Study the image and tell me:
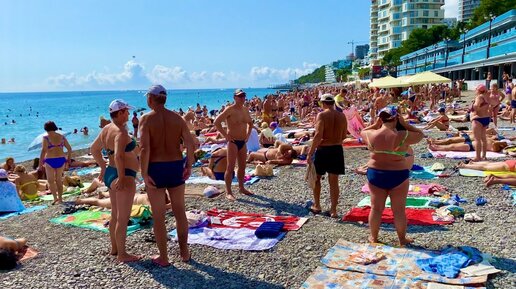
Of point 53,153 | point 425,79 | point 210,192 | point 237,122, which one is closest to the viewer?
point 237,122

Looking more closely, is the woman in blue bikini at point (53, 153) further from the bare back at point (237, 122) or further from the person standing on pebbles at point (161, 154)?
the person standing on pebbles at point (161, 154)

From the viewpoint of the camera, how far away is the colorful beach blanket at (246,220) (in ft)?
18.7

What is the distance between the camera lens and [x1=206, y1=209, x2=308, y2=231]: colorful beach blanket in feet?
18.7

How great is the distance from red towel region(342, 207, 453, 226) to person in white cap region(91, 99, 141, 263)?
8.97 ft

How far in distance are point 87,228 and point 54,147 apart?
225cm

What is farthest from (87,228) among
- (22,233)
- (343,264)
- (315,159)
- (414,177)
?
(414,177)

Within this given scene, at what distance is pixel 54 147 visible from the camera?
7695mm

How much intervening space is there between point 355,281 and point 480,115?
601 cm

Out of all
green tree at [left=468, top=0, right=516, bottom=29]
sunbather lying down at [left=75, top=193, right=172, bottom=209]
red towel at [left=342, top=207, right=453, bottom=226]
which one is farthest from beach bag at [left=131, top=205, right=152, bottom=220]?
green tree at [left=468, top=0, right=516, bottom=29]

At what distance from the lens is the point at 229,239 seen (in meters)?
5.26

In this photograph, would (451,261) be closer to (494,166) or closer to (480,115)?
(494,166)

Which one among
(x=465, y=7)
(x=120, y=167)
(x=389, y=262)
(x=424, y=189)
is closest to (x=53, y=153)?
(x=120, y=167)

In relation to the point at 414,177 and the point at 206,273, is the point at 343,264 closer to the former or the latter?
the point at 206,273

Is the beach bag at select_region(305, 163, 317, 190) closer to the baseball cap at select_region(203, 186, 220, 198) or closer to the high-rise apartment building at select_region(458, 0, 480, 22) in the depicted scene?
the baseball cap at select_region(203, 186, 220, 198)
